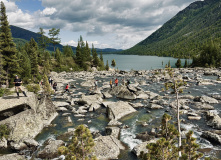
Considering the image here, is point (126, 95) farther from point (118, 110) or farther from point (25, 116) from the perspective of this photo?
point (25, 116)

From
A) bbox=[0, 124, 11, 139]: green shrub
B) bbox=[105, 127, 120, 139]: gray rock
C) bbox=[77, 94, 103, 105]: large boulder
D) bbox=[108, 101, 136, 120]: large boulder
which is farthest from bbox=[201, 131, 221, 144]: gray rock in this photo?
bbox=[0, 124, 11, 139]: green shrub

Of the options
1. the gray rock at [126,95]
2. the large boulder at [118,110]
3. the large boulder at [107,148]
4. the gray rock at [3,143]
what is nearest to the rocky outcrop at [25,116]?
the gray rock at [3,143]

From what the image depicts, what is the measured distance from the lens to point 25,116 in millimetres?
17281

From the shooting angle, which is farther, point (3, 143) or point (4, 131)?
point (4, 131)

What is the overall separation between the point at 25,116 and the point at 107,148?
34.6 ft

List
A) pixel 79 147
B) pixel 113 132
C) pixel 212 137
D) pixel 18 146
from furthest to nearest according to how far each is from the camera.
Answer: pixel 113 132 → pixel 212 137 → pixel 18 146 → pixel 79 147

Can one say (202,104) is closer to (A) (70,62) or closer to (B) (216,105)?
(B) (216,105)

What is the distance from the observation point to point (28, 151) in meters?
14.2

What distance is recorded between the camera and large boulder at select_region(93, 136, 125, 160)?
13.0 m

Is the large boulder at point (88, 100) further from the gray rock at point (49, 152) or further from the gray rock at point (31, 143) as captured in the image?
the gray rock at point (49, 152)

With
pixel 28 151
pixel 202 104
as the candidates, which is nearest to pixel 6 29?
pixel 28 151

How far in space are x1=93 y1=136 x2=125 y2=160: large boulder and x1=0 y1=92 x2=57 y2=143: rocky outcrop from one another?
813cm

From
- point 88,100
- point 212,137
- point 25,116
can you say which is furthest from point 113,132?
point 88,100

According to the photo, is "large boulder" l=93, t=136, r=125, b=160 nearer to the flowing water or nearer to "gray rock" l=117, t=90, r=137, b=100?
the flowing water
